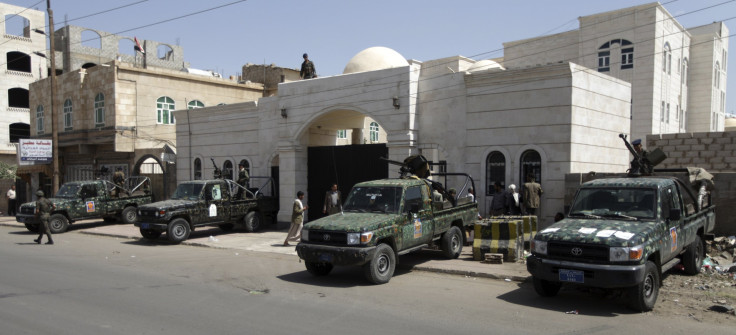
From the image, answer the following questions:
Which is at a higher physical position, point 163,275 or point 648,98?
point 648,98

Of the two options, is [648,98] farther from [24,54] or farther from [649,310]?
[24,54]

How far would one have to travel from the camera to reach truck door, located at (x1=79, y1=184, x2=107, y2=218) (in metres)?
19.3

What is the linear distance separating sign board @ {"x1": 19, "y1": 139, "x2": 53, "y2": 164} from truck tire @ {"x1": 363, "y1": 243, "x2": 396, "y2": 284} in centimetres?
2470

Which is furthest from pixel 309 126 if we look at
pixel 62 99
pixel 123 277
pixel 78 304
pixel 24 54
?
pixel 24 54

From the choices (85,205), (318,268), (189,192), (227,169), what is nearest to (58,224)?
(85,205)

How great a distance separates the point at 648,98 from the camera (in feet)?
112

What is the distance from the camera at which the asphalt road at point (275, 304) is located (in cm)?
643


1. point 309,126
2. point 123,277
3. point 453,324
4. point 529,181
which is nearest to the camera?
point 453,324

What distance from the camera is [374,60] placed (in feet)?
62.5

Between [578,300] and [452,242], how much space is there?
385 centimetres

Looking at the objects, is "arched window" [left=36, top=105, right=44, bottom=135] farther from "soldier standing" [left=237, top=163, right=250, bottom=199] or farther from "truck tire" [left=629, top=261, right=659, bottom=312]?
"truck tire" [left=629, top=261, right=659, bottom=312]

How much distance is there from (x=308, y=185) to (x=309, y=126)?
237 cm

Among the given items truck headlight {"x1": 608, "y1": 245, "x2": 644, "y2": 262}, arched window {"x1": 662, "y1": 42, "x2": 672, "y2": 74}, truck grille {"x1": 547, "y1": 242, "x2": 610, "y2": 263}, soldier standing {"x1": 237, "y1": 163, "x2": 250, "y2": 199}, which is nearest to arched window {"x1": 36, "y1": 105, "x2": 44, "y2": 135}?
soldier standing {"x1": 237, "y1": 163, "x2": 250, "y2": 199}

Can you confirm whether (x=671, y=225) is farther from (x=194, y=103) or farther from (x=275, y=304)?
(x=194, y=103)
